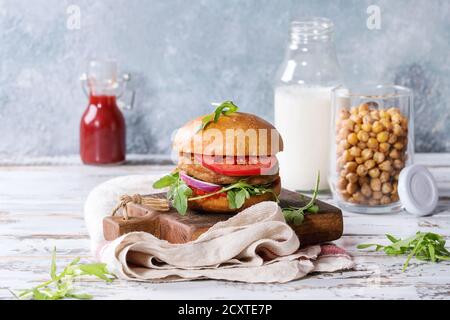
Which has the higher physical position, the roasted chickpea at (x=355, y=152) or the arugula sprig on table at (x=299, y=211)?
the roasted chickpea at (x=355, y=152)

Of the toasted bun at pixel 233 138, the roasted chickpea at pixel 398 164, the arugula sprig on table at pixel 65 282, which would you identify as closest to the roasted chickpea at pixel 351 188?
the roasted chickpea at pixel 398 164

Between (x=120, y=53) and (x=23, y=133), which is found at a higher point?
(x=120, y=53)

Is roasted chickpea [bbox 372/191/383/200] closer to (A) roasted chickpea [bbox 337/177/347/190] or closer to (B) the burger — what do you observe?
(A) roasted chickpea [bbox 337/177/347/190]

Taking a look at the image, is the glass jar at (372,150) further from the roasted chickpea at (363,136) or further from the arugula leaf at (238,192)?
the arugula leaf at (238,192)

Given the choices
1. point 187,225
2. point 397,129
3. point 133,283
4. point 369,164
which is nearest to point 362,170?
point 369,164
